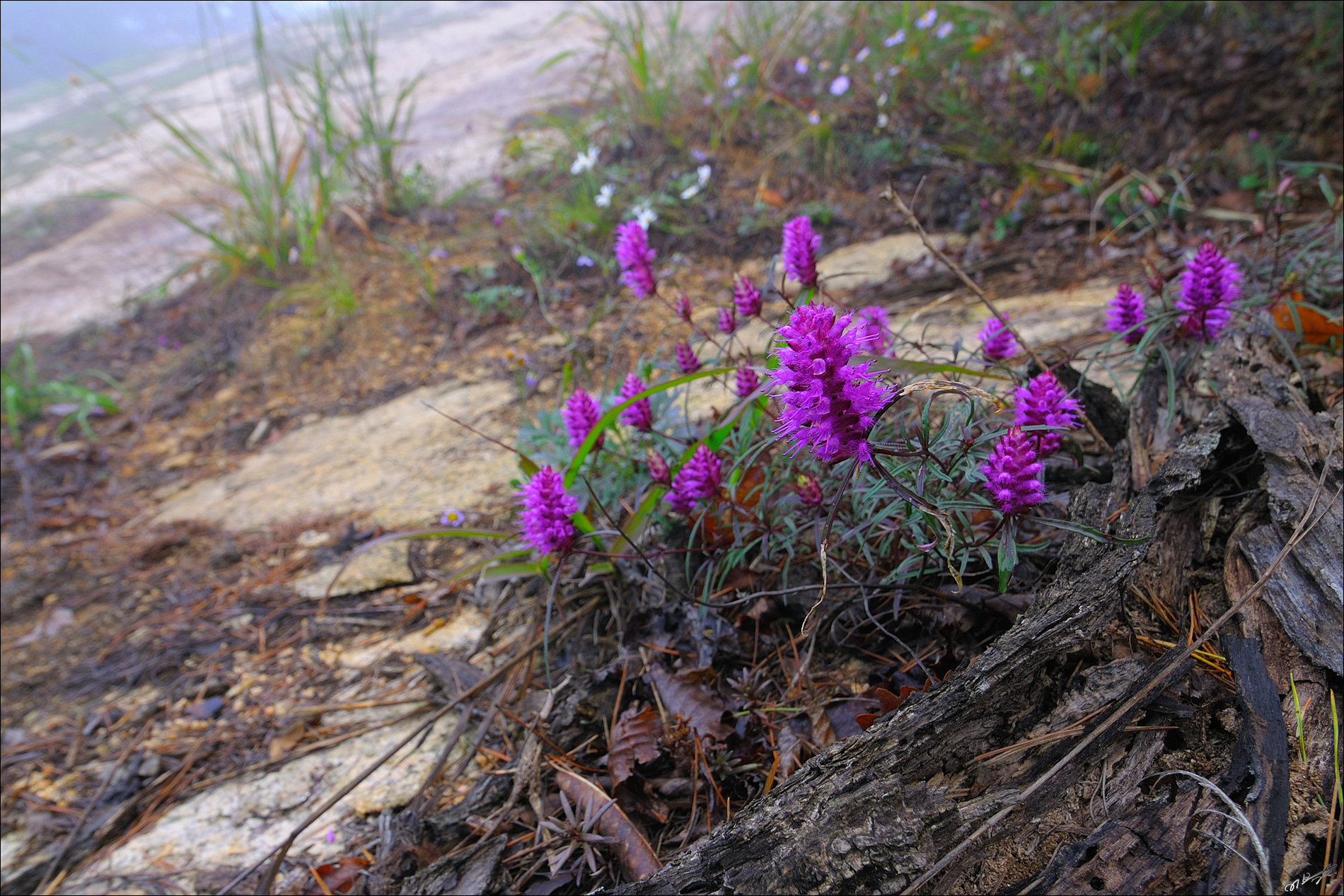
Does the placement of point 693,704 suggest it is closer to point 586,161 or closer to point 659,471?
point 659,471

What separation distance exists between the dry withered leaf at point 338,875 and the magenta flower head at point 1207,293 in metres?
2.10

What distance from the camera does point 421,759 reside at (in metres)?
1.75

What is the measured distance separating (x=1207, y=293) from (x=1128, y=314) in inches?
6.1

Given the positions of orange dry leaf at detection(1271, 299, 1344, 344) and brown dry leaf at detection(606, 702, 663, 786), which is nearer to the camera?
brown dry leaf at detection(606, 702, 663, 786)

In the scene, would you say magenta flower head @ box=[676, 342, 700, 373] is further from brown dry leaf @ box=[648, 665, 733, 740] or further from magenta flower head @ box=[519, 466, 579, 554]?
brown dry leaf @ box=[648, 665, 733, 740]

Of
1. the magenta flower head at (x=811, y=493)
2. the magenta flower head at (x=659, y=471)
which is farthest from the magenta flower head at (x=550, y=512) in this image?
the magenta flower head at (x=811, y=493)

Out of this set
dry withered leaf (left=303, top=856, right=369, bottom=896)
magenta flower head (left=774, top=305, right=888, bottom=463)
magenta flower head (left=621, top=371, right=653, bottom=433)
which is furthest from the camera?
magenta flower head (left=621, top=371, right=653, bottom=433)

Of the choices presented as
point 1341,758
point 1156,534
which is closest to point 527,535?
point 1156,534

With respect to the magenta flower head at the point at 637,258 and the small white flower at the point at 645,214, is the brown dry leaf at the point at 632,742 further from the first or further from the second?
the small white flower at the point at 645,214

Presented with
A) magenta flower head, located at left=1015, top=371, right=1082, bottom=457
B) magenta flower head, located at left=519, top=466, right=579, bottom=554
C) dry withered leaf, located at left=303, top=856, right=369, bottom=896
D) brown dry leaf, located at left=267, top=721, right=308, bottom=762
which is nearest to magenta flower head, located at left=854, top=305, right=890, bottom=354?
magenta flower head, located at left=1015, top=371, right=1082, bottom=457

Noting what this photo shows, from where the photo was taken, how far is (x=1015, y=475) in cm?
107

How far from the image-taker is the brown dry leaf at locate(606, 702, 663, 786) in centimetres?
135

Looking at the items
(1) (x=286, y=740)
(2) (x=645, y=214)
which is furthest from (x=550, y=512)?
(2) (x=645, y=214)

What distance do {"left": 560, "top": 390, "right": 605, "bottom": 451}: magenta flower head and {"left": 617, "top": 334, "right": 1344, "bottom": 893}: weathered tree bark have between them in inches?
36.3
